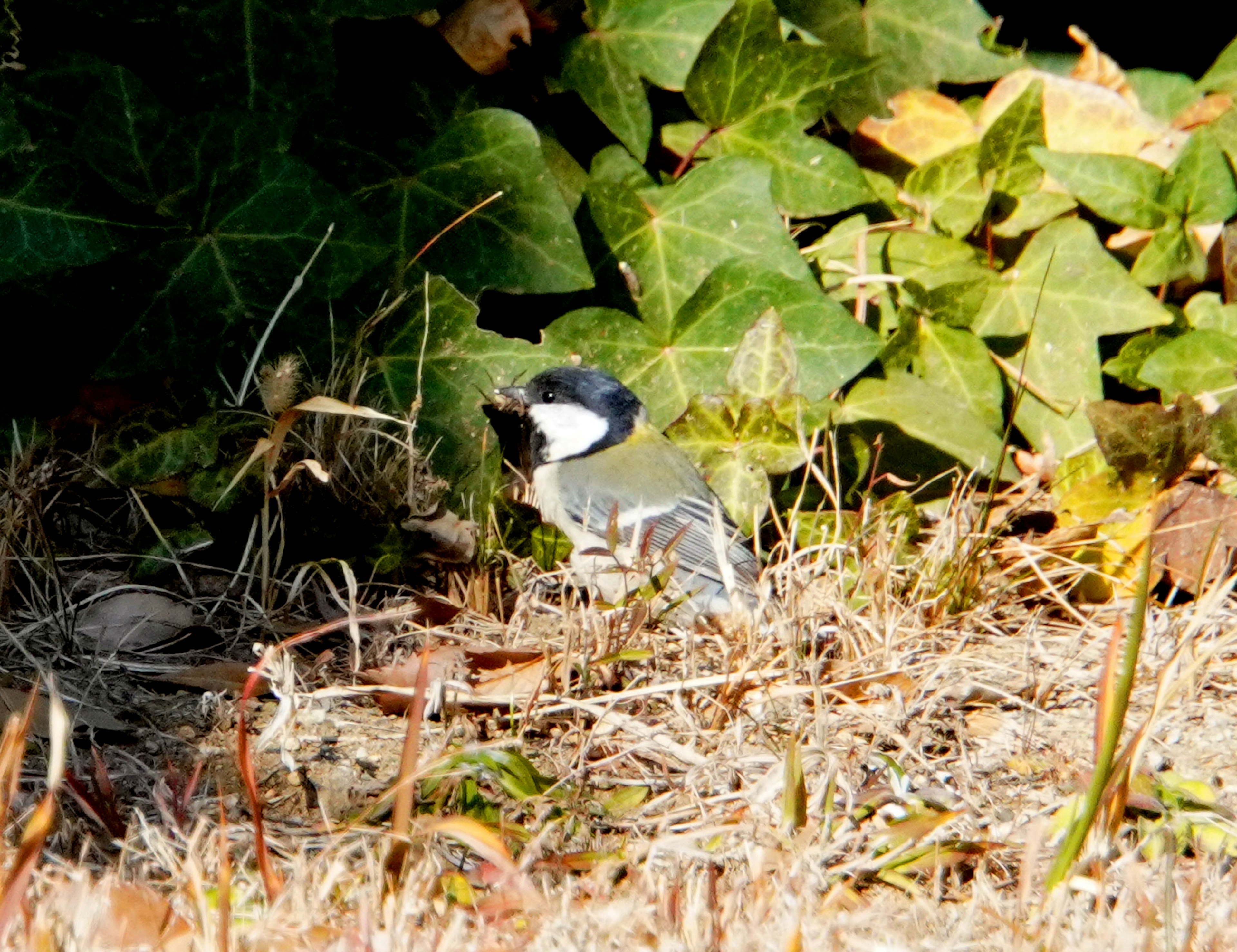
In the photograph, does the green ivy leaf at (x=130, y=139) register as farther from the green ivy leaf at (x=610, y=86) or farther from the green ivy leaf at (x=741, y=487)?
the green ivy leaf at (x=741, y=487)

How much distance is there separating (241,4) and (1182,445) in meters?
2.18

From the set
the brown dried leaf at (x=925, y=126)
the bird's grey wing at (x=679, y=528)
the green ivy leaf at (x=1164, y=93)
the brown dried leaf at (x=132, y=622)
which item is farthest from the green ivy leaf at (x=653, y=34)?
the brown dried leaf at (x=132, y=622)

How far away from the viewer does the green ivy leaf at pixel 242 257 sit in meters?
2.50

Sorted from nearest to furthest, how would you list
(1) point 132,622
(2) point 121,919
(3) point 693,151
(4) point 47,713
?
(2) point 121,919
(4) point 47,713
(1) point 132,622
(3) point 693,151

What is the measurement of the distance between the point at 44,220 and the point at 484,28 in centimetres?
113

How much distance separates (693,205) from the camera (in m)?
2.95

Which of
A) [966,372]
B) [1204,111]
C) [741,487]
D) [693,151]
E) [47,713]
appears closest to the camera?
[47,713]

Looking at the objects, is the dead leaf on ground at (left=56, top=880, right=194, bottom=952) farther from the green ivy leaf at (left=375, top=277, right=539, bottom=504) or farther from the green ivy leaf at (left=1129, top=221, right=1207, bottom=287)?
the green ivy leaf at (left=1129, top=221, right=1207, bottom=287)

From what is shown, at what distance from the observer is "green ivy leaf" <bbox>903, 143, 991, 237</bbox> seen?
319 cm

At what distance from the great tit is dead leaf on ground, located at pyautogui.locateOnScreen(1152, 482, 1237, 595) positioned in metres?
0.90

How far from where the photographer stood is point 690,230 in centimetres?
295

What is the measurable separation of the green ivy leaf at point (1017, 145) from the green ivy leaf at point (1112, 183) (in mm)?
67

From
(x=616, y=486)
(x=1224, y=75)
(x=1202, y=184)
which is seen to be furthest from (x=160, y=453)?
(x=1224, y=75)

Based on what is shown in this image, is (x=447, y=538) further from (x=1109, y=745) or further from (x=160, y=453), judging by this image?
(x=1109, y=745)
